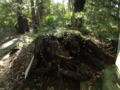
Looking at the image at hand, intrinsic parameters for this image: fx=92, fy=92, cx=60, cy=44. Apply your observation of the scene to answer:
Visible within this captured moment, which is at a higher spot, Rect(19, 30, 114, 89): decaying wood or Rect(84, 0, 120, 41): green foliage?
Rect(84, 0, 120, 41): green foliage

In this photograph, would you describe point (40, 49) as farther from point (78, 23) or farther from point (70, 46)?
point (78, 23)

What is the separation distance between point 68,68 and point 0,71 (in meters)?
4.17

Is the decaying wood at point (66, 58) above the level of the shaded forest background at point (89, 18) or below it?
below

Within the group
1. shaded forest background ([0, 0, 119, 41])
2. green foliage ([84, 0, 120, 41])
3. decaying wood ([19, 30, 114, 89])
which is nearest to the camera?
decaying wood ([19, 30, 114, 89])

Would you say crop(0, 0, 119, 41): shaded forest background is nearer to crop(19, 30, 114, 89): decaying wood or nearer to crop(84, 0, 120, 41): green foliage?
crop(84, 0, 120, 41): green foliage

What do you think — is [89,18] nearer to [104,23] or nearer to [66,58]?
[104,23]

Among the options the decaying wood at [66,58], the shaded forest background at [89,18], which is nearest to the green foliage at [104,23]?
the shaded forest background at [89,18]

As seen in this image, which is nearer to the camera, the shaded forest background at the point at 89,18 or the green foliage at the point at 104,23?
the green foliage at the point at 104,23

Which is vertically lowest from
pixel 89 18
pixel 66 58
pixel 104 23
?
pixel 66 58

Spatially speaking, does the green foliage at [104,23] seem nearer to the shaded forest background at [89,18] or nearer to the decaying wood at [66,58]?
the shaded forest background at [89,18]

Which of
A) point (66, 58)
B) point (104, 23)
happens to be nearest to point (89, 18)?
point (104, 23)

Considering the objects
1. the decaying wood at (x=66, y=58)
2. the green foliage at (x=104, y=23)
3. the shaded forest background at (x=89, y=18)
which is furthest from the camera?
the shaded forest background at (x=89, y=18)

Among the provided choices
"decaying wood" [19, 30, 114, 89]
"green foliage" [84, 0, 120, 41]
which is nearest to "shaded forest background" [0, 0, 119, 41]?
"green foliage" [84, 0, 120, 41]

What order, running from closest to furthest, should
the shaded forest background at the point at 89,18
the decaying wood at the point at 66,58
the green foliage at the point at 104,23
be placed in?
the decaying wood at the point at 66,58, the green foliage at the point at 104,23, the shaded forest background at the point at 89,18
